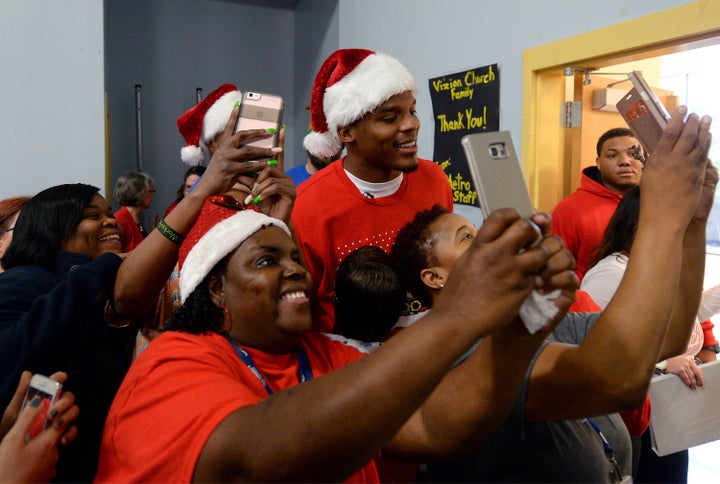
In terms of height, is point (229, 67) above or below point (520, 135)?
above

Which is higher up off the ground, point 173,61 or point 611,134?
point 173,61

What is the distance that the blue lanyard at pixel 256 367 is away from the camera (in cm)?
106

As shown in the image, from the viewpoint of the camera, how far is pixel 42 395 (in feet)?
3.31

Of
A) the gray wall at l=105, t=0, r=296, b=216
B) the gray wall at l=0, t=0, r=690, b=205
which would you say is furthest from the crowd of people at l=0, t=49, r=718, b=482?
the gray wall at l=105, t=0, r=296, b=216

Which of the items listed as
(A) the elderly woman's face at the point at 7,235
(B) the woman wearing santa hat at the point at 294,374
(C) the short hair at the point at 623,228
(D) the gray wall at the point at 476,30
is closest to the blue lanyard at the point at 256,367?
(B) the woman wearing santa hat at the point at 294,374

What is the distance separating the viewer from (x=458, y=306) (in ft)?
2.03

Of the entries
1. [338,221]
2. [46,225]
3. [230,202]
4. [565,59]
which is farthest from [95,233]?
[565,59]

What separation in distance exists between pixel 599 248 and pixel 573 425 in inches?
47.2

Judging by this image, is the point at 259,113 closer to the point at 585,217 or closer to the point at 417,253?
the point at 417,253

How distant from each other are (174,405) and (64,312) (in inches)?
21.6


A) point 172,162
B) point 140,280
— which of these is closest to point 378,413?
point 140,280

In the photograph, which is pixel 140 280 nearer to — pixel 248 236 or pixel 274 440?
pixel 248 236

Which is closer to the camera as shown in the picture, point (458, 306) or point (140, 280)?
point (458, 306)

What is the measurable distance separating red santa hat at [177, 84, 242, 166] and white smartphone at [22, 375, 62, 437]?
58.2 inches
